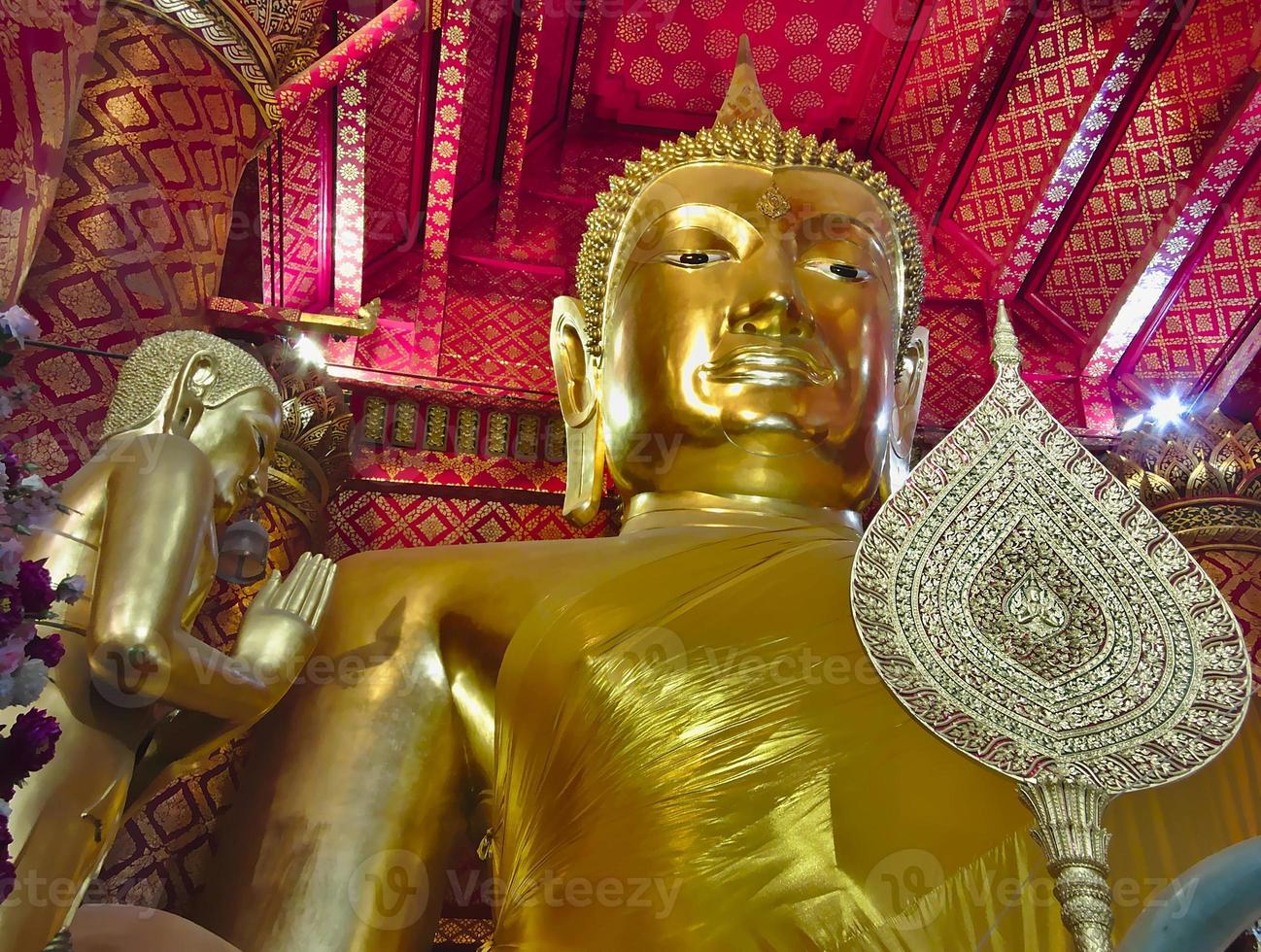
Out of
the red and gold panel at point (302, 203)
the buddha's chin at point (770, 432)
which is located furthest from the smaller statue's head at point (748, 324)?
the red and gold panel at point (302, 203)

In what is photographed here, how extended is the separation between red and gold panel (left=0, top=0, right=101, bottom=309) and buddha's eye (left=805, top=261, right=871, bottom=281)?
1.17 meters

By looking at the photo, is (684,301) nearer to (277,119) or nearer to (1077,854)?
(277,119)

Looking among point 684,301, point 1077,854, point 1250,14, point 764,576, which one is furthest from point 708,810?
point 1250,14

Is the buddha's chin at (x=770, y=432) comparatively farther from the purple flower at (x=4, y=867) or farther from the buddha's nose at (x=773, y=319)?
the purple flower at (x=4, y=867)

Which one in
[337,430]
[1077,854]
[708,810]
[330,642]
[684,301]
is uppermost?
[1077,854]

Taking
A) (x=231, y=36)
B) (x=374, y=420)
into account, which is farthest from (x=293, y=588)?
(x=374, y=420)

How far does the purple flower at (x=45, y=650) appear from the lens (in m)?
1.00

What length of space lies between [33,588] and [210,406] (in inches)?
19.7

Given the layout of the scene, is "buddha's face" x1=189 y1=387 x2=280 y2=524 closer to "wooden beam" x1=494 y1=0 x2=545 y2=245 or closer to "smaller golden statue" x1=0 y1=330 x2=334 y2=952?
"smaller golden statue" x1=0 y1=330 x2=334 y2=952

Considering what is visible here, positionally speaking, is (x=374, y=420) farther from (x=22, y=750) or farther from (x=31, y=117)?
(x=22, y=750)

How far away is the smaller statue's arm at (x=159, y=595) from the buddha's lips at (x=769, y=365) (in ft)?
2.76

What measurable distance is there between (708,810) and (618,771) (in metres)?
0.13

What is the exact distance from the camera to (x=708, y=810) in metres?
1.31

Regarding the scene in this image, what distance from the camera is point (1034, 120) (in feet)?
10.5
